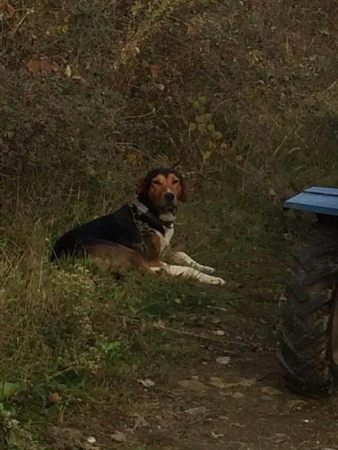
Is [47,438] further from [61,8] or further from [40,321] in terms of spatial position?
[61,8]

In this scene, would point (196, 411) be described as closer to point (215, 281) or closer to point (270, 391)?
point (270, 391)

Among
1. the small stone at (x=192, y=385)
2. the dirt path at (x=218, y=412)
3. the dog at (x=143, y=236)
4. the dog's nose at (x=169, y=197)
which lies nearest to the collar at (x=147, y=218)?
the dog at (x=143, y=236)

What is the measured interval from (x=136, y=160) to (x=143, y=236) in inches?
46.4

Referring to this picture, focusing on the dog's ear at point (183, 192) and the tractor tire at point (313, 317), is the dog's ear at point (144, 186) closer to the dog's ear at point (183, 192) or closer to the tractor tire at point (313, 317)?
the dog's ear at point (183, 192)

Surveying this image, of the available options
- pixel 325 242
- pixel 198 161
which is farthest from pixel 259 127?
pixel 325 242

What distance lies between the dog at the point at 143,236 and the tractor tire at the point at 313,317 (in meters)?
2.02

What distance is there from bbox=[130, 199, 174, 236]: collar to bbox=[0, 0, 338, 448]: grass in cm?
31

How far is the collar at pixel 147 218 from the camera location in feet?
23.5

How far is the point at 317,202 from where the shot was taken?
4594mm

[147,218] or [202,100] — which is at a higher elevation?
[202,100]

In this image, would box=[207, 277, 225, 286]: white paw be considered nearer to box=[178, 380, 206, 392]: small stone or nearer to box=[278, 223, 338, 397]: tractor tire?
box=[178, 380, 206, 392]: small stone

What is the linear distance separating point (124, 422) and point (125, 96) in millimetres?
4451

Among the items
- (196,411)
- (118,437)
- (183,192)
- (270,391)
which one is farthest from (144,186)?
(118,437)

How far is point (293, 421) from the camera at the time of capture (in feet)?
14.7
